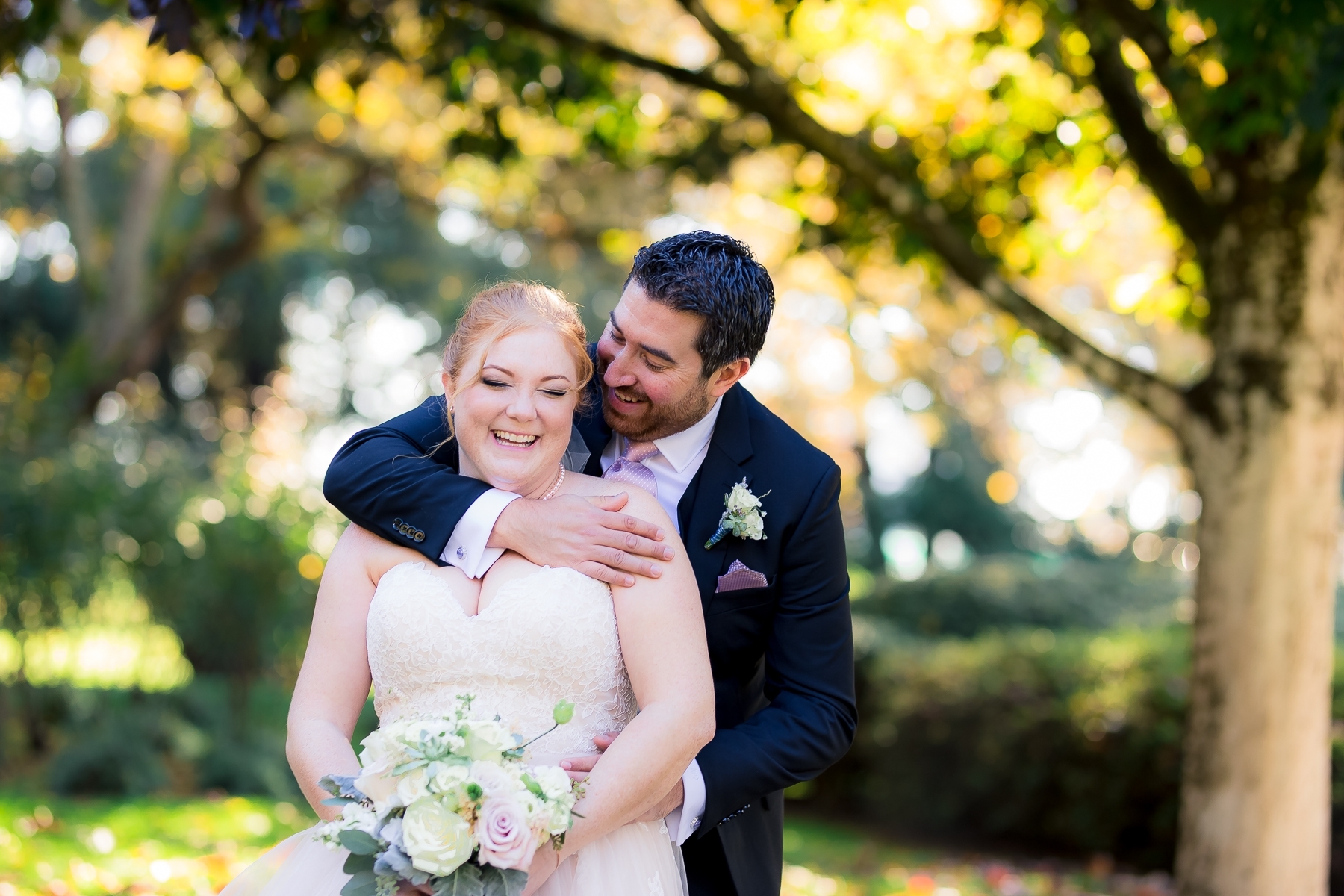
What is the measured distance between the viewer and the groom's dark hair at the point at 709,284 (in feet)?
9.75

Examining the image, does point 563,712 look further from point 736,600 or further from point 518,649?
point 736,600

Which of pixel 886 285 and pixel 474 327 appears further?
pixel 886 285

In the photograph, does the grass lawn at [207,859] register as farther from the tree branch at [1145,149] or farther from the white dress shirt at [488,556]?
the white dress shirt at [488,556]

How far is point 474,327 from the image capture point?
9.02ft

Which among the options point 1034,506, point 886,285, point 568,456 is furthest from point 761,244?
point 1034,506

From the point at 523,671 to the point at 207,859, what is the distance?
4529 mm

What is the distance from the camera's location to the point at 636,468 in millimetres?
3102

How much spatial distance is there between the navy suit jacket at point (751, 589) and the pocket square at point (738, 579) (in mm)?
16

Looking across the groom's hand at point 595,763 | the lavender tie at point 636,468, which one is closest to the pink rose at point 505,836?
the groom's hand at point 595,763

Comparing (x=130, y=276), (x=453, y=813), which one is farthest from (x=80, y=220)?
(x=453, y=813)

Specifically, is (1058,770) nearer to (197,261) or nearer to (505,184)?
(505,184)

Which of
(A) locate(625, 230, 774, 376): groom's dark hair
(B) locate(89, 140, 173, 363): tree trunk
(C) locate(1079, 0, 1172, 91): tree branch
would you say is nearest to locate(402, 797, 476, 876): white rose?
(A) locate(625, 230, 774, 376): groom's dark hair

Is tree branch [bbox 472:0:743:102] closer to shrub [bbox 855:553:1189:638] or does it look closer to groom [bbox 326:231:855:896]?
groom [bbox 326:231:855:896]

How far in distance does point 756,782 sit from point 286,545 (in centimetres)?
763
